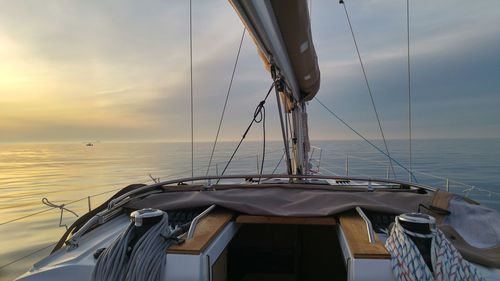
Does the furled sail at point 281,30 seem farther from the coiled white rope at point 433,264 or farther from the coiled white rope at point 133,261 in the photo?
the coiled white rope at point 433,264

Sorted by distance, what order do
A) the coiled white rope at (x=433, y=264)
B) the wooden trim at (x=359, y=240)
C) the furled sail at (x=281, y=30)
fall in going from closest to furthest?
the coiled white rope at (x=433, y=264) < the wooden trim at (x=359, y=240) < the furled sail at (x=281, y=30)

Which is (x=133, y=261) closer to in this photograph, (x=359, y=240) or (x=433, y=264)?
(x=359, y=240)

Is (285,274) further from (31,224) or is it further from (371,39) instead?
(31,224)

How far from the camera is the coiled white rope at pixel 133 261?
54.1 inches

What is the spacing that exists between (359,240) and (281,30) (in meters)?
1.77

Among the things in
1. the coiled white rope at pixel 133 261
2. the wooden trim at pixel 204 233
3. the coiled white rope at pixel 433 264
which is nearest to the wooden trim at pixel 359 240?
the coiled white rope at pixel 433 264

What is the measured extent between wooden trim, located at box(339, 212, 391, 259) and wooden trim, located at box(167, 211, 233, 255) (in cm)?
66

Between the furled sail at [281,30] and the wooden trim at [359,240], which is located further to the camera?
the furled sail at [281,30]

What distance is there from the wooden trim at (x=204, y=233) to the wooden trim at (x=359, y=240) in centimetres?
66

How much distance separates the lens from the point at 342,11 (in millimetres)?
5742

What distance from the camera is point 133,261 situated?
4.56 ft

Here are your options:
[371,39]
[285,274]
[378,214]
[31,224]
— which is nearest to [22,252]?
[31,224]

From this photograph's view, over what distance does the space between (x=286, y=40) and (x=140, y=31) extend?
154 cm

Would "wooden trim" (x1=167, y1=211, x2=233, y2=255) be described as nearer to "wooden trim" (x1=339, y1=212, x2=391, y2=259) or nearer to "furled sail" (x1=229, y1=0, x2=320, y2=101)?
"wooden trim" (x1=339, y1=212, x2=391, y2=259)
